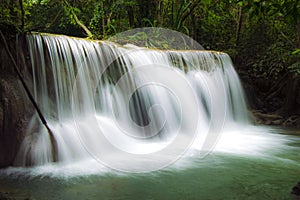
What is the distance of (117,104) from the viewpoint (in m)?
6.00

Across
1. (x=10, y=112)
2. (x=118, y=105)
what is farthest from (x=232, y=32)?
(x=10, y=112)

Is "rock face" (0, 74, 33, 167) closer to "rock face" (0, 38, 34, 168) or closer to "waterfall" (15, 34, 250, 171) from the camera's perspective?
"rock face" (0, 38, 34, 168)

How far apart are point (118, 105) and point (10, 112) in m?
2.12

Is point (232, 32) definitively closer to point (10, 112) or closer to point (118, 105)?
point (118, 105)

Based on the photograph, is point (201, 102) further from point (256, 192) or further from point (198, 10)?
point (198, 10)

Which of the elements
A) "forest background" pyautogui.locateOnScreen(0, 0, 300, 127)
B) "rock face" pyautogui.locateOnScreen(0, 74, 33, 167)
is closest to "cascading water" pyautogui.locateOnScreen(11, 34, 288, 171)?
"rock face" pyautogui.locateOnScreen(0, 74, 33, 167)

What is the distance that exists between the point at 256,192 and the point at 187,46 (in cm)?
849

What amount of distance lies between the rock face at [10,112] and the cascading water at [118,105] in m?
0.13

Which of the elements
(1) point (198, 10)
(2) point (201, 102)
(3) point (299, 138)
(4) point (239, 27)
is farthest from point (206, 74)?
(1) point (198, 10)

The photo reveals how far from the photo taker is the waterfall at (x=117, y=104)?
475cm

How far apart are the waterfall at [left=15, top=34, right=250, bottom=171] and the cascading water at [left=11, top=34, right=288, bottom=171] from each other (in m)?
0.01

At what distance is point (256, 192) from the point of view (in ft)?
11.5

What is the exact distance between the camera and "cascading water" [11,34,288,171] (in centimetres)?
471

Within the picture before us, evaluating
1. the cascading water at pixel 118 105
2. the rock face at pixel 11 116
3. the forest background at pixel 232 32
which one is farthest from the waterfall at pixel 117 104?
the forest background at pixel 232 32
